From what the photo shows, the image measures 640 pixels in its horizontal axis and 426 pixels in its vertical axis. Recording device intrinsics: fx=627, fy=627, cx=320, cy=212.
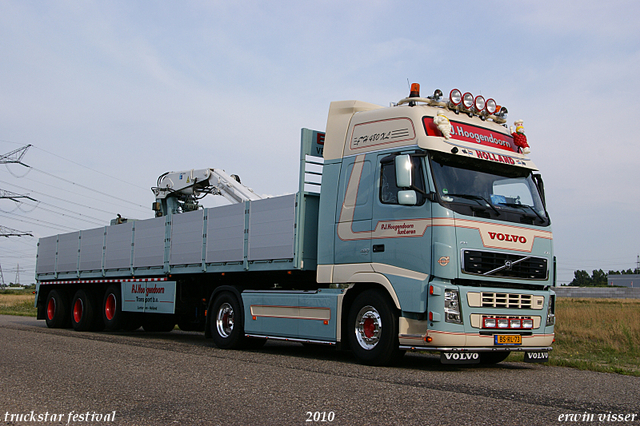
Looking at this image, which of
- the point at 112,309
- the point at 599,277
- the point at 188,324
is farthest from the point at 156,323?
the point at 599,277

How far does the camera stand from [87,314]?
55.6ft

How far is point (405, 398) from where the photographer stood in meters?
5.97

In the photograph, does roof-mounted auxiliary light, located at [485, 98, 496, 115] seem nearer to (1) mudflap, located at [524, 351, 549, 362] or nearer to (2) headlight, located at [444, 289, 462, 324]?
(2) headlight, located at [444, 289, 462, 324]

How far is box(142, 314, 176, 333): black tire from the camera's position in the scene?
16.5 metres

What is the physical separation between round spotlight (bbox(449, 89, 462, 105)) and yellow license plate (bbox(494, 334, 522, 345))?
3.51 m

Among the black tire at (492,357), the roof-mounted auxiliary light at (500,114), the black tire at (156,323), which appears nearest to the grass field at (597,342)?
the black tire at (492,357)

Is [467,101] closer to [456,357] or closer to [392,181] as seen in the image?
[392,181]

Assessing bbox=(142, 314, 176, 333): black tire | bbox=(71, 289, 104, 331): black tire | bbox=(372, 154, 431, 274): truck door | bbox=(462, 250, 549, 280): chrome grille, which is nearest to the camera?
bbox=(462, 250, 549, 280): chrome grille

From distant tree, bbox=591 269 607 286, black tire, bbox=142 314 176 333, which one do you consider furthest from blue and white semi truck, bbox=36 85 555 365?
distant tree, bbox=591 269 607 286

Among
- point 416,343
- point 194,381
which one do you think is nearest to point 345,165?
point 416,343

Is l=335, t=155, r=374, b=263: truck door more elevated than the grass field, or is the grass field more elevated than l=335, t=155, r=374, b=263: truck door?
l=335, t=155, r=374, b=263: truck door

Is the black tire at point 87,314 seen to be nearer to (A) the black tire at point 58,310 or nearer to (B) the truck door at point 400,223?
(A) the black tire at point 58,310

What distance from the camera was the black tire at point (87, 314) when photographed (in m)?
17.0

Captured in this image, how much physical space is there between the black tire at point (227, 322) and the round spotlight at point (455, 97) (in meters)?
5.32
